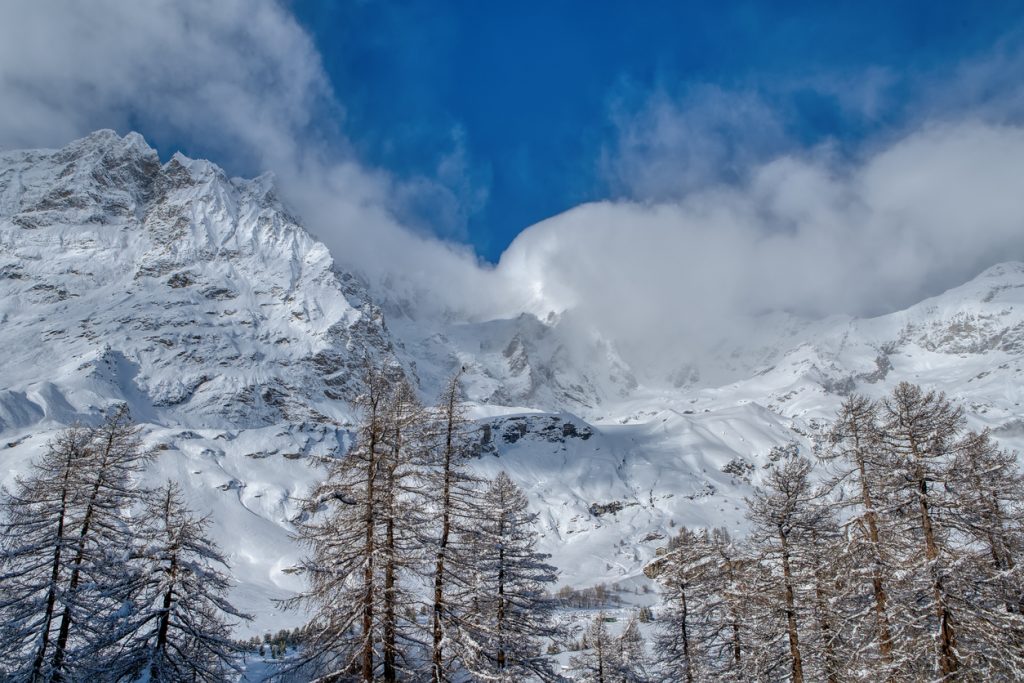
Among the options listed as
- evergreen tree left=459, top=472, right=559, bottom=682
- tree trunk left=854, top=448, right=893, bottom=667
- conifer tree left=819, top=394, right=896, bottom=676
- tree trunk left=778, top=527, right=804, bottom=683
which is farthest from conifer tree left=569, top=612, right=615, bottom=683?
tree trunk left=854, top=448, right=893, bottom=667

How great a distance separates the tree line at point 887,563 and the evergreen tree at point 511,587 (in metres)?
7.52

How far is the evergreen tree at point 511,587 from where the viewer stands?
71.2ft

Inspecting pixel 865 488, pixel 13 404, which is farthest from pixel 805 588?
pixel 13 404

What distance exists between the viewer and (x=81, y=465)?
2177 cm

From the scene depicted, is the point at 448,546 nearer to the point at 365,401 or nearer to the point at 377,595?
the point at 377,595

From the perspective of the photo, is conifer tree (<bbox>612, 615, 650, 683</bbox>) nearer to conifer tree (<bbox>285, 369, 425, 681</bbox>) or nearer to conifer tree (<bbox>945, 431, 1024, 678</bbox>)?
conifer tree (<bbox>945, 431, 1024, 678</bbox>)

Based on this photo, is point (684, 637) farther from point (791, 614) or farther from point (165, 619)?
point (165, 619)

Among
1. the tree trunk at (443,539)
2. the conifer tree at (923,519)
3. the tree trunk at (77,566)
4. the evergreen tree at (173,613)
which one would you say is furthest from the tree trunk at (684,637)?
the tree trunk at (77,566)

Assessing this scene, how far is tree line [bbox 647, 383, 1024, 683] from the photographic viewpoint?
14.9 meters

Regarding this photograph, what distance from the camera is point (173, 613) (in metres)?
22.3

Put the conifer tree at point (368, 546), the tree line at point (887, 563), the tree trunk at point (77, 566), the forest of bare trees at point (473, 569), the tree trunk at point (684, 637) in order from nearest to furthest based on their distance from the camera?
the conifer tree at point (368, 546) → the tree line at point (887, 563) → the forest of bare trees at point (473, 569) → the tree trunk at point (77, 566) → the tree trunk at point (684, 637)

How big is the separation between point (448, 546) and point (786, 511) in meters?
12.2

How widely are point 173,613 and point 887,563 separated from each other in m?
23.2

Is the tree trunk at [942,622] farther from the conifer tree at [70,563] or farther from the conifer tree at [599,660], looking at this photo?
the conifer tree at [70,563]
